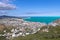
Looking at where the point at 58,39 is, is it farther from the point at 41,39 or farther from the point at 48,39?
the point at 41,39

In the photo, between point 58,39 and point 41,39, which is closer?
point 58,39

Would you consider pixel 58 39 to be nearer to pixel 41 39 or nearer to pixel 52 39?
pixel 52 39

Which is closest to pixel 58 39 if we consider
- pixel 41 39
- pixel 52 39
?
pixel 52 39
